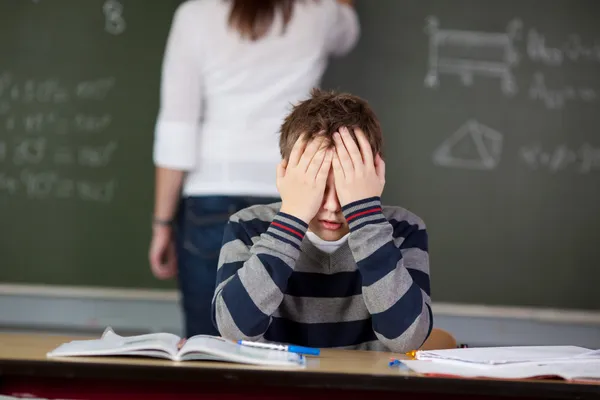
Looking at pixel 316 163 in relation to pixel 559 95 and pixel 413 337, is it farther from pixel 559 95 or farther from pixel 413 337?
pixel 559 95

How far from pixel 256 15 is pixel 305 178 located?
94 cm

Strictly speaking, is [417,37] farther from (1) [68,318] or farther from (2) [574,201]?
(1) [68,318]

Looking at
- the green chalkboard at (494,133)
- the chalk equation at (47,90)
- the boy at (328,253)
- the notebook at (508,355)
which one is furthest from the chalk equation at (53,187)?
the notebook at (508,355)

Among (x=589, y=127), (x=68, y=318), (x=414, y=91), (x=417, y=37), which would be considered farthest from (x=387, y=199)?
(x=68, y=318)

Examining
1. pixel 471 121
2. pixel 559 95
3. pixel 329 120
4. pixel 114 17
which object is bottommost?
pixel 329 120

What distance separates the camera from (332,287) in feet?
5.16

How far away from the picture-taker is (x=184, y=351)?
1.09 m

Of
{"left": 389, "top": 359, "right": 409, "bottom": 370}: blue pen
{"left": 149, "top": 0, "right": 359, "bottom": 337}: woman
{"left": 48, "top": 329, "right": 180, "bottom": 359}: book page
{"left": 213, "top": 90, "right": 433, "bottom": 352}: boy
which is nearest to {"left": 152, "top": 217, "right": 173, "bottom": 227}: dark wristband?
{"left": 149, "top": 0, "right": 359, "bottom": 337}: woman

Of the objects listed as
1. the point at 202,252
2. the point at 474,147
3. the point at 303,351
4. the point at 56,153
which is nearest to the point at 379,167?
the point at 303,351

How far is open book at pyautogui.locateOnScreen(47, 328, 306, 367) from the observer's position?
3.55 feet

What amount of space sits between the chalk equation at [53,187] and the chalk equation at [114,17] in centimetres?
59

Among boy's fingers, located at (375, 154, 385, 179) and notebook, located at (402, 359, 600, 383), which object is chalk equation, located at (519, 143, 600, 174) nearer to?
boy's fingers, located at (375, 154, 385, 179)

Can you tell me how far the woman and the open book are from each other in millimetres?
1050

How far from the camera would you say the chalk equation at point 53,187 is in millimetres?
3094
